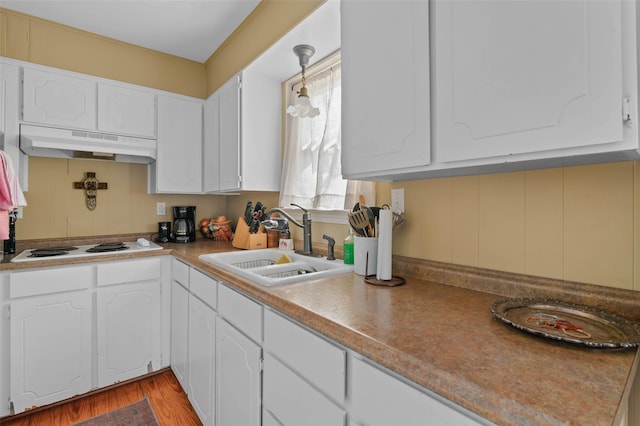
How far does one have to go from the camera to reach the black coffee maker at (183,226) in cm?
263

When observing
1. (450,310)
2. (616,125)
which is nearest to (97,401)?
(450,310)

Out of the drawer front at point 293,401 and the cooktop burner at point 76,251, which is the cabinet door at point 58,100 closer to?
the cooktop burner at point 76,251

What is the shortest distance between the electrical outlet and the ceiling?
967 mm

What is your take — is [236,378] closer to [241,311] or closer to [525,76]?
[241,311]

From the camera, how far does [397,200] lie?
1.46 meters

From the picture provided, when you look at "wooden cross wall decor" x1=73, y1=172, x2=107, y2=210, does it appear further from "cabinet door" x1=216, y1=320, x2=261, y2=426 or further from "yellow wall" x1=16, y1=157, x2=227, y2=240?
"cabinet door" x1=216, y1=320, x2=261, y2=426

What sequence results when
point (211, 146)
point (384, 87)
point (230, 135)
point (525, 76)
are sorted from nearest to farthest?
point (525, 76) < point (384, 87) < point (230, 135) < point (211, 146)

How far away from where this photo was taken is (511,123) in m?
0.81

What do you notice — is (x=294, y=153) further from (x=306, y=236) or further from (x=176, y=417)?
(x=176, y=417)

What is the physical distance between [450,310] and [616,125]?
605mm

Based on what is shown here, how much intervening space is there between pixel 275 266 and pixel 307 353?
2.37 feet

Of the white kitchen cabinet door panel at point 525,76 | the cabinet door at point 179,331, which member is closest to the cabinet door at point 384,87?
the white kitchen cabinet door panel at point 525,76

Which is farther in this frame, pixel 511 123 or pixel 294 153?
pixel 294 153

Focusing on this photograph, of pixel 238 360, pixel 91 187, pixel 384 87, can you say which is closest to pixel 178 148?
pixel 91 187
